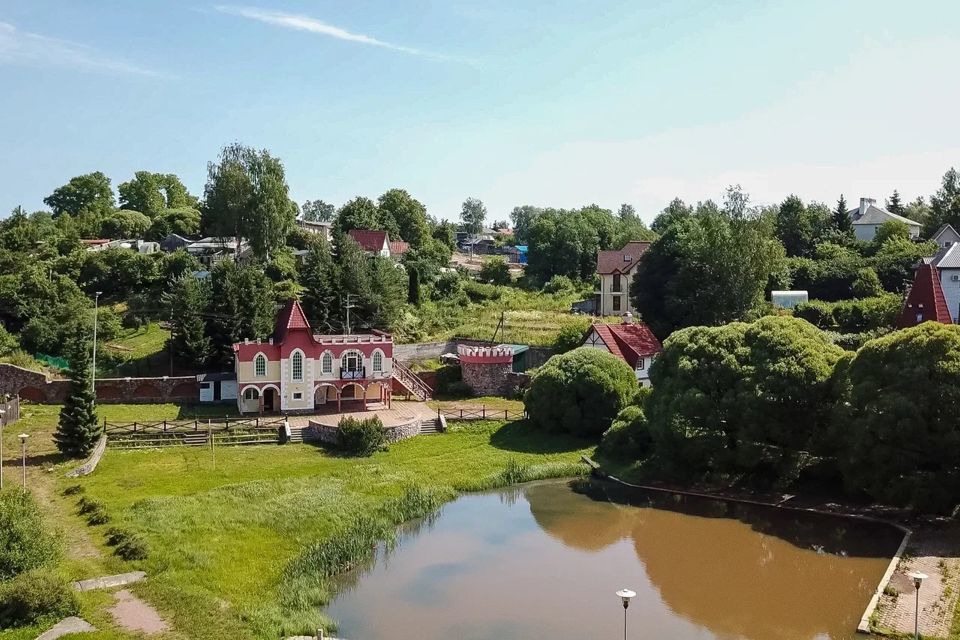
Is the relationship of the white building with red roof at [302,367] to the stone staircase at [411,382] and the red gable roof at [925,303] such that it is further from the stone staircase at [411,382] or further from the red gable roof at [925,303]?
the red gable roof at [925,303]

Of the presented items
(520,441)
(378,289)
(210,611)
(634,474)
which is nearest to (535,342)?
(378,289)

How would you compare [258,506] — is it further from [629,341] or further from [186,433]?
[629,341]

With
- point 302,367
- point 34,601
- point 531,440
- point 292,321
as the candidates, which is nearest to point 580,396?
point 531,440

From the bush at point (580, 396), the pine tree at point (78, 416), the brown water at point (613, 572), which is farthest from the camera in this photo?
the bush at point (580, 396)

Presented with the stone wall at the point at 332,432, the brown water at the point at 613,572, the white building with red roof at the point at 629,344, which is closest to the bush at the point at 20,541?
the brown water at the point at 613,572

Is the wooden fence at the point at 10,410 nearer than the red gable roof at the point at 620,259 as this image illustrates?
Yes

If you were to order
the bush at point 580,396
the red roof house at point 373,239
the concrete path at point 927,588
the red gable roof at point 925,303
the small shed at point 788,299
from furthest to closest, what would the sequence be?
the red roof house at point 373,239 → the small shed at point 788,299 → the red gable roof at point 925,303 → the bush at point 580,396 → the concrete path at point 927,588
